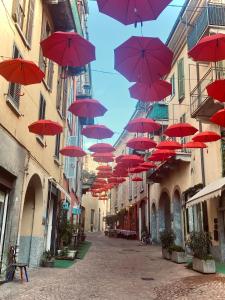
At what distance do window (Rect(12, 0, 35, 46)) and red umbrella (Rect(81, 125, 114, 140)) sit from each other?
3924 mm

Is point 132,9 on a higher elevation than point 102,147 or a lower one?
higher

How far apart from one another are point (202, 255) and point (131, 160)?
599cm

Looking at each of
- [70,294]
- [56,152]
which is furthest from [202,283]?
[56,152]

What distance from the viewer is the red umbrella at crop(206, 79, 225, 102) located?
9.52 metres

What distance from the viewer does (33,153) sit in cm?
1272

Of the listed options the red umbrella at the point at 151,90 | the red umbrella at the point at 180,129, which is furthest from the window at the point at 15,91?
the red umbrella at the point at 180,129

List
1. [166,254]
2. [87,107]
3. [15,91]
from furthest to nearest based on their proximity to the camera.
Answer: [166,254], [87,107], [15,91]

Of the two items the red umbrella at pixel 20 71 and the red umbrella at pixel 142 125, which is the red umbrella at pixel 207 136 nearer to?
the red umbrella at pixel 142 125

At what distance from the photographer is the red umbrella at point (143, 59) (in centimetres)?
817

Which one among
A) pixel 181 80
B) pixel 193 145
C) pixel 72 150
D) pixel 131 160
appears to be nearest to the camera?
pixel 193 145

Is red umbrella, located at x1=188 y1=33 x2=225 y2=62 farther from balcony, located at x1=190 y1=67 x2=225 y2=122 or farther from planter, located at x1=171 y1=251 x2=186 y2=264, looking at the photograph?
planter, located at x1=171 y1=251 x2=186 y2=264

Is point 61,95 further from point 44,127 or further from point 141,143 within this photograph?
point 44,127

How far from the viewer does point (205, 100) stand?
15773mm

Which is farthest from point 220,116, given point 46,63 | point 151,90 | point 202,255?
point 46,63
